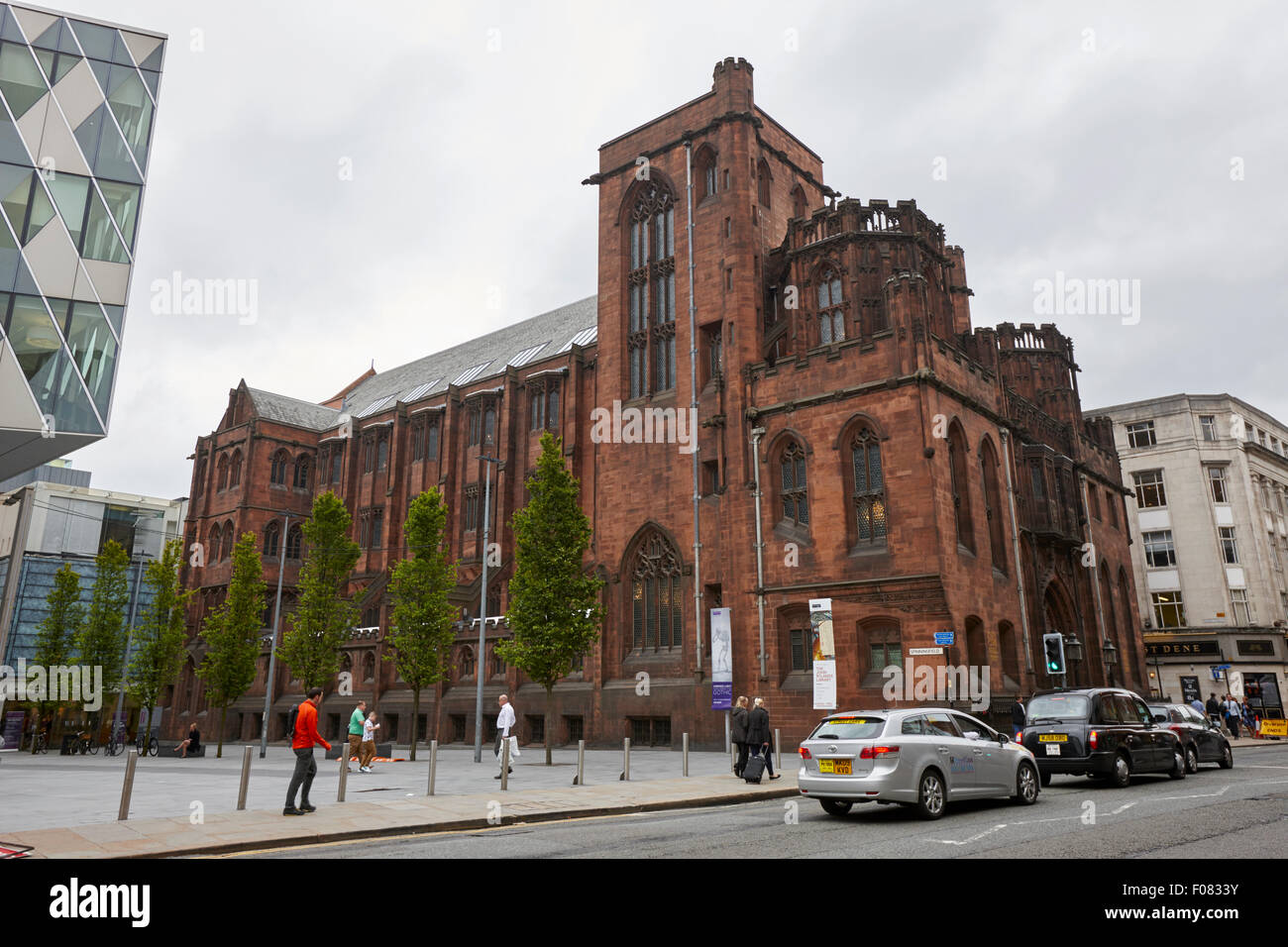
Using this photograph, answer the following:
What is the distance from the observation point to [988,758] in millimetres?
12391

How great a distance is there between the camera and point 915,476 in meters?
24.8

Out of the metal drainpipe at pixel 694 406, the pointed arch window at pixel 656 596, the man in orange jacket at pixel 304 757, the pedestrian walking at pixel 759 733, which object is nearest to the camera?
the man in orange jacket at pixel 304 757

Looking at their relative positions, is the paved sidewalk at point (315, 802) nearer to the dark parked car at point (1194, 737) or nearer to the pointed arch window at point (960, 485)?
the dark parked car at point (1194, 737)

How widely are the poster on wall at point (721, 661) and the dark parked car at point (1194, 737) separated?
10.4 metres

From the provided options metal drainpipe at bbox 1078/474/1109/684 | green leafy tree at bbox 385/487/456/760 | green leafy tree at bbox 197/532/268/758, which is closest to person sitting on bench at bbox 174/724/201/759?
green leafy tree at bbox 197/532/268/758

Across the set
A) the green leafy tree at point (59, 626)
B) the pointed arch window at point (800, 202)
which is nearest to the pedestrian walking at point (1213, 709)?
the pointed arch window at point (800, 202)

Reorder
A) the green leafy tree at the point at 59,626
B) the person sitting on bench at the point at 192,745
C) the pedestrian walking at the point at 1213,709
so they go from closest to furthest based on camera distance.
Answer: the person sitting on bench at the point at 192,745 < the pedestrian walking at the point at 1213,709 < the green leafy tree at the point at 59,626

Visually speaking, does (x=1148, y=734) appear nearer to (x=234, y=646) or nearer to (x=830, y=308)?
(x=830, y=308)

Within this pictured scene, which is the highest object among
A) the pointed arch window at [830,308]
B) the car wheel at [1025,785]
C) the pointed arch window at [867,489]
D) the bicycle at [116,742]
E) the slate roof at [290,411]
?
the slate roof at [290,411]

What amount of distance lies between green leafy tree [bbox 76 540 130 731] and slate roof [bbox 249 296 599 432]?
15.8 metres

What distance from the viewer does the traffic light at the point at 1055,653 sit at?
19.5m

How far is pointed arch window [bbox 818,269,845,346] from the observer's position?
29672 mm

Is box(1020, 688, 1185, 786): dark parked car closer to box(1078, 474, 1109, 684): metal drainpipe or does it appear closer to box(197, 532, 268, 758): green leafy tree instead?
box(1078, 474, 1109, 684): metal drainpipe
